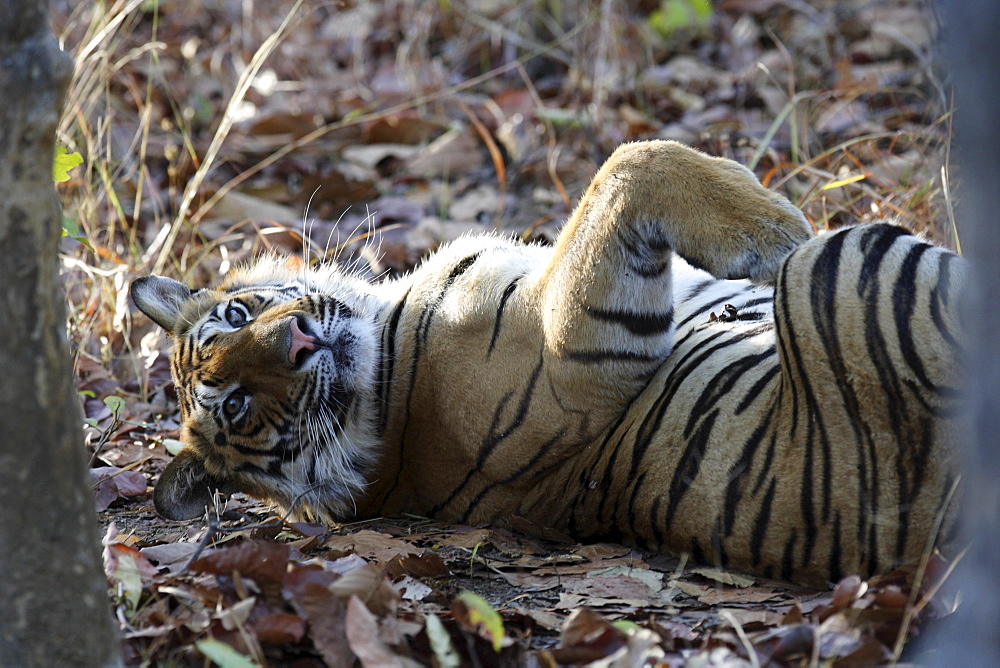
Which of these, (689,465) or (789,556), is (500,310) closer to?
(689,465)

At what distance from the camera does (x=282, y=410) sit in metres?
3.12

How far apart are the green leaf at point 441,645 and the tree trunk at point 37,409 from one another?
571 mm

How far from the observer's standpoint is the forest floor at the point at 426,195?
1961 mm

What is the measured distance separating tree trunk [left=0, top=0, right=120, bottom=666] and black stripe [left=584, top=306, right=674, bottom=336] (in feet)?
4.90

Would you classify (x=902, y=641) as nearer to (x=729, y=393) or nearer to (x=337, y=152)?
(x=729, y=393)

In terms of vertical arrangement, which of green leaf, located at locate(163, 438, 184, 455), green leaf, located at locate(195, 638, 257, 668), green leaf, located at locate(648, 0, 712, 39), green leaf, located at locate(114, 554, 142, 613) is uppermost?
green leaf, located at locate(648, 0, 712, 39)

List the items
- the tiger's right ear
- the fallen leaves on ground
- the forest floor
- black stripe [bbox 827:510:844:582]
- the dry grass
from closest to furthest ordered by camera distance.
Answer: the fallen leaves on ground → the forest floor → black stripe [bbox 827:510:844:582] → the tiger's right ear → the dry grass

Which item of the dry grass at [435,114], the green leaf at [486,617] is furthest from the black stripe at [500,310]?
the dry grass at [435,114]

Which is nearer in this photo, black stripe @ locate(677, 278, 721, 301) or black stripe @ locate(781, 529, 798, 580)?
black stripe @ locate(781, 529, 798, 580)

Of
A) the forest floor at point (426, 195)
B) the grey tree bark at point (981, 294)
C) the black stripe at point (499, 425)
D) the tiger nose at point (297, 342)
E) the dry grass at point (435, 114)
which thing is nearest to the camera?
the grey tree bark at point (981, 294)

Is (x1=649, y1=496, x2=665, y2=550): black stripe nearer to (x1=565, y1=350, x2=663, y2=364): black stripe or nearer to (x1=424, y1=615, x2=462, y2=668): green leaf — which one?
(x1=565, y1=350, x2=663, y2=364): black stripe

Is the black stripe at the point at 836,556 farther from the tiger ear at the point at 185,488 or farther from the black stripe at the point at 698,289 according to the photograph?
the tiger ear at the point at 185,488

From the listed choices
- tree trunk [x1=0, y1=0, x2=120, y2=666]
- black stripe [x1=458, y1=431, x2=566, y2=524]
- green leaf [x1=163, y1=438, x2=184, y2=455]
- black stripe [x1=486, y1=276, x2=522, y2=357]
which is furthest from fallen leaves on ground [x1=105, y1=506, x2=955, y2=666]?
green leaf [x1=163, y1=438, x2=184, y2=455]

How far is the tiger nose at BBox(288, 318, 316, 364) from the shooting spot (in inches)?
121
